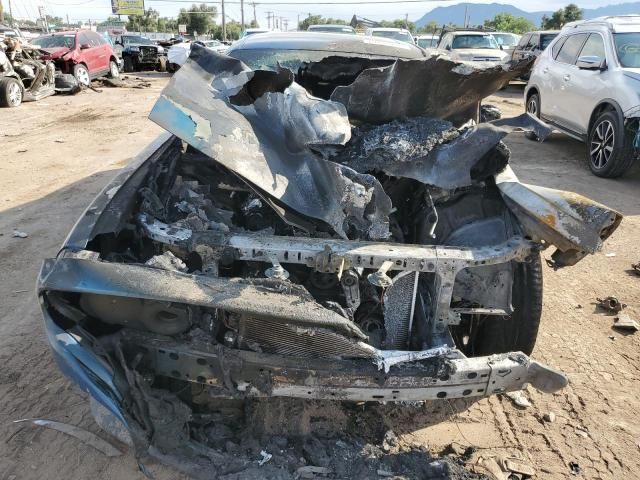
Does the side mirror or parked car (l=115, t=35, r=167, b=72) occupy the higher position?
the side mirror

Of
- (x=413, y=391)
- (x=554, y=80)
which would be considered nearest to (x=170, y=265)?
(x=413, y=391)

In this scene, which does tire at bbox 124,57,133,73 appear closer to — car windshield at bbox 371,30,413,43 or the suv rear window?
car windshield at bbox 371,30,413,43

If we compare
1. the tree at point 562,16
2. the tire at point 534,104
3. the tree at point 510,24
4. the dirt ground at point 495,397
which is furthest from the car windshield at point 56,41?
the tree at point 510,24

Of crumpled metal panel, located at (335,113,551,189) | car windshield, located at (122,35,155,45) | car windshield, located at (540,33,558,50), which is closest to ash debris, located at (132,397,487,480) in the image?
crumpled metal panel, located at (335,113,551,189)

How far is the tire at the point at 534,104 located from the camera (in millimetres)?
8578

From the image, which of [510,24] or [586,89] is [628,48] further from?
[510,24]

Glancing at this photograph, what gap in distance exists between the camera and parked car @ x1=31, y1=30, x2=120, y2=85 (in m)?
14.2

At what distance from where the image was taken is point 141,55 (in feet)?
73.0

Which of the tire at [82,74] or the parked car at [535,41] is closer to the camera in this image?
the tire at [82,74]

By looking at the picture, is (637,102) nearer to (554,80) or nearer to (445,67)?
(554,80)

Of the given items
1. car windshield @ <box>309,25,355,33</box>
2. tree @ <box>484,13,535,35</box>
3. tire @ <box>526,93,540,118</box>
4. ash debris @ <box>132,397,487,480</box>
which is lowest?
ash debris @ <box>132,397,487,480</box>

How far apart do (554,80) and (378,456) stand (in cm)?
745

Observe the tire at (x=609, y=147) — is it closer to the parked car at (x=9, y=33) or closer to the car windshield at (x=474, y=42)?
the car windshield at (x=474, y=42)

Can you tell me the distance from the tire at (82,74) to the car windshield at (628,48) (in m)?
13.2
